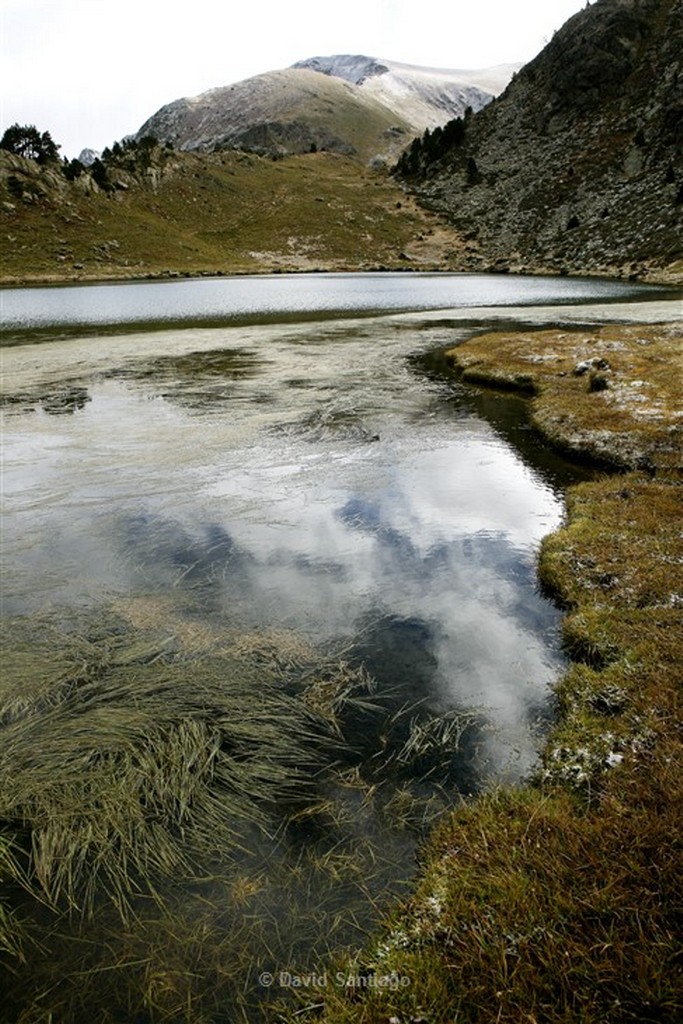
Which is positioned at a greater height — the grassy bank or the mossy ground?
the mossy ground

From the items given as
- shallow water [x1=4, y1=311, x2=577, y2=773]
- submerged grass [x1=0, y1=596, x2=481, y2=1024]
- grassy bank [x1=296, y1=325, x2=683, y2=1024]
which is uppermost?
grassy bank [x1=296, y1=325, x2=683, y2=1024]

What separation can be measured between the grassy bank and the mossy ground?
450 ft

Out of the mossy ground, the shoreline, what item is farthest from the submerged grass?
the mossy ground

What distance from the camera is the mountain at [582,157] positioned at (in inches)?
4530

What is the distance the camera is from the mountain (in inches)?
4530

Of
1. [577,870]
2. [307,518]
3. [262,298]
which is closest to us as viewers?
[577,870]

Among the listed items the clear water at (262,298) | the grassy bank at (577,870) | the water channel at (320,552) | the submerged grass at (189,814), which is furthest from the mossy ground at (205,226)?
the grassy bank at (577,870)

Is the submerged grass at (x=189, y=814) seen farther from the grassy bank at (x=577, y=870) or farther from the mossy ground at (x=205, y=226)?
the mossy ground at (x=205, y=226)

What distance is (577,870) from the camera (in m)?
5.55

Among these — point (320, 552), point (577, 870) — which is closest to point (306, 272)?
point (320, 552)

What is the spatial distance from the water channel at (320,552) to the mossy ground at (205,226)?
367 ft

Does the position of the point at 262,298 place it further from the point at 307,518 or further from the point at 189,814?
the point at 189,814

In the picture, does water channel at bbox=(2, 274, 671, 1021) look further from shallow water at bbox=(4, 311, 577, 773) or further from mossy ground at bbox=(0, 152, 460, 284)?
mossy ground at bbox=(0, 152, 460, 284)

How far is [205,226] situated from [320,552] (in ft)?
576
